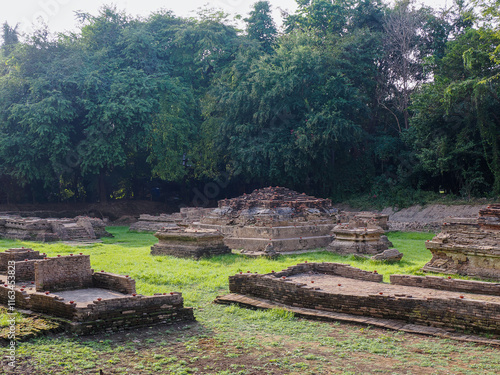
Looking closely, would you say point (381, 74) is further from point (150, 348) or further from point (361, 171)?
point (150, 348)

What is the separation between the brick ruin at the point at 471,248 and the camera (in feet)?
30.0

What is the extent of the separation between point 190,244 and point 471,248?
6.67 metres

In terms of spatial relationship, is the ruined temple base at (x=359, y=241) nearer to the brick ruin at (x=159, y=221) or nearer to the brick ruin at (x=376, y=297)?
the brick ruin at (x=376, y=297)

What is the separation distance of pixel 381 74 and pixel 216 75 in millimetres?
9479

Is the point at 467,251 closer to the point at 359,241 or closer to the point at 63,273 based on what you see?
the point at 359,241

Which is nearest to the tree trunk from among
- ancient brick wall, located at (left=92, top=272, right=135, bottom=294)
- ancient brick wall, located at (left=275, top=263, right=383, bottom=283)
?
ancient brick wall, located at (left=92, top=272, right=135, bottom=294)

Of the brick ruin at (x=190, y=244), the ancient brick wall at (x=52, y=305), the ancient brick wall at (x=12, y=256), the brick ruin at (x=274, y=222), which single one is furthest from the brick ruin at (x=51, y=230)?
the ancient brick wall at (x=52, y=305)

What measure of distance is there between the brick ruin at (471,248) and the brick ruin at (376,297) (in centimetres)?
223

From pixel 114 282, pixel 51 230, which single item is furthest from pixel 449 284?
pixel 51 230

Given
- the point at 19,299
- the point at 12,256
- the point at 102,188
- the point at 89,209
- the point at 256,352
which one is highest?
the point at 102,188

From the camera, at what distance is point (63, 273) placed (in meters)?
7.52

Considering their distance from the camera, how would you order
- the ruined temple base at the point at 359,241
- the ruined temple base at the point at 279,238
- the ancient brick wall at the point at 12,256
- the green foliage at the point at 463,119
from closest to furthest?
the ancient brick wall at the point at 12,256 < the ruined temple base at the point at 359,241 < the ruined temple base at the point at 279,238 < the green foliage at the point at 463,119

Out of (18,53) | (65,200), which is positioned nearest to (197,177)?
(65,200)

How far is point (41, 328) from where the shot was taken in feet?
18.5
